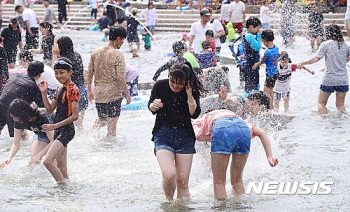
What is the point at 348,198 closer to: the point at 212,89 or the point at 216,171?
the point at 216,171

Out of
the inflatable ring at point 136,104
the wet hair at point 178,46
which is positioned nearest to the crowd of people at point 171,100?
the wet hair at point 178,46

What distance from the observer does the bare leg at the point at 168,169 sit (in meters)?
7.10

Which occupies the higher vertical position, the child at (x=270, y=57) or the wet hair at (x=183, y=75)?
the wet hair at (x=183, y=75)

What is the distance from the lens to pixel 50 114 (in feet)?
28.5

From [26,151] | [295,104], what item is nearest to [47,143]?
[26,151]

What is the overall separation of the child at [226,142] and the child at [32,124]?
218cm

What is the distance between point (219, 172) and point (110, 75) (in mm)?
3767

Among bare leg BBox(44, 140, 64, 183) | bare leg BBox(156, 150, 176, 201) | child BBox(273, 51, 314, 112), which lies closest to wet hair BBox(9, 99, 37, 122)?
bare leg BBox(44, 140, 64, 183)

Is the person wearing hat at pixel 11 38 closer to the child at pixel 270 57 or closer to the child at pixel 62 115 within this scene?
the child at pixel 270 57

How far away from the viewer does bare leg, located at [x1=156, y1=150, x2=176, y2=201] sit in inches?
279

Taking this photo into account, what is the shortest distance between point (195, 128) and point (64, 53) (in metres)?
3.81

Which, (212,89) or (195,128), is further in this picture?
(212,89)

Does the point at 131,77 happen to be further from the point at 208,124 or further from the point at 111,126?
the point at 208,124

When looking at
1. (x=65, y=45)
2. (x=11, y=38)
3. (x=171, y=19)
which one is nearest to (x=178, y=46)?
(x=65, y=45)
